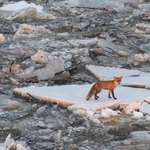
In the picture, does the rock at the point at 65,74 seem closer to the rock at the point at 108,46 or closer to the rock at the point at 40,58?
the rock at the point at 40,58

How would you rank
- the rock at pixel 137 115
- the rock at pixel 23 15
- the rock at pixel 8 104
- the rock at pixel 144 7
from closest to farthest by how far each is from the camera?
the rock at pixel 137 115 < the rock at pixel 8 104 < the rock at pixel 23 15 < the rock at pixel 144 7

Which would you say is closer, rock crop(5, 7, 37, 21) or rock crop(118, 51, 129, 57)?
rock crop(118, 51, 129, 57)

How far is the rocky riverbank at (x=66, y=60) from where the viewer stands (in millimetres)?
2311

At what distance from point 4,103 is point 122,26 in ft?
17.0

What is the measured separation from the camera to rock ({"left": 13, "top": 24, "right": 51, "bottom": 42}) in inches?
232

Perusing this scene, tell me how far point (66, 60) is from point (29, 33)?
1.90 meters

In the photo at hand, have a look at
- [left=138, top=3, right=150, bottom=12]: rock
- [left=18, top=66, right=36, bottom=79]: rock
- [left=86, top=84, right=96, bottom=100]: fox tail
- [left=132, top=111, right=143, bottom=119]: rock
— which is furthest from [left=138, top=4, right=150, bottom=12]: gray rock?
[left=132, top=111, right=143, bottom=119]: rock

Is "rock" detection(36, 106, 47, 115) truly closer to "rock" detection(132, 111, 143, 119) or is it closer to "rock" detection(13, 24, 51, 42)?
"rock" detection(132, 111, 143, 119)

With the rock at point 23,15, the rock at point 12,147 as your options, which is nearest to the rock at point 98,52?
the rock at point 12,147

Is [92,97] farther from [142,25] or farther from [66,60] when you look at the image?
[142,25]

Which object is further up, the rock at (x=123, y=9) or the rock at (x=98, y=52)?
the rock at (x=123, y=9)

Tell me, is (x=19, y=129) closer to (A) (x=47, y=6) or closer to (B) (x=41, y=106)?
(B) (x=41, y=106)

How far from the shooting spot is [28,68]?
13.5 feet

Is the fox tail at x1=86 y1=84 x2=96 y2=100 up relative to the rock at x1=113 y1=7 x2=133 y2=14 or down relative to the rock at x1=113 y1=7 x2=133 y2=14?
down
